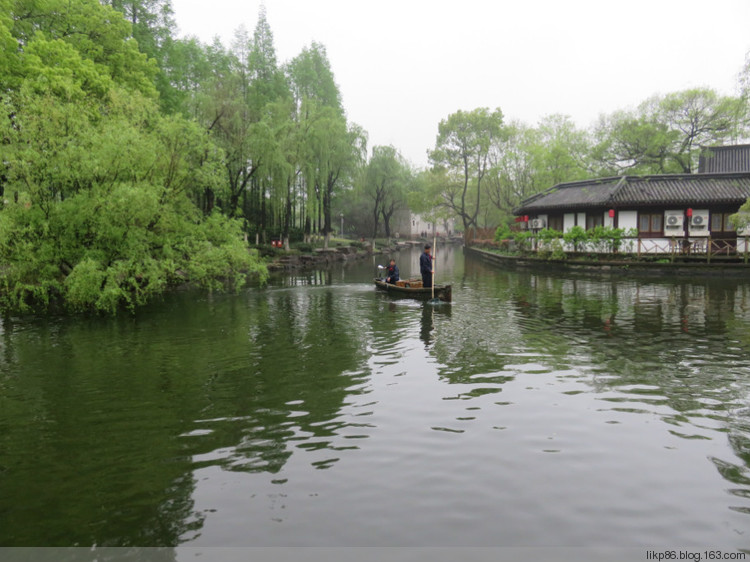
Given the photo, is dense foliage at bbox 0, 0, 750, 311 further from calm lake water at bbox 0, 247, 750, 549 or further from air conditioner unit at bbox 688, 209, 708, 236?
air conditioner unit at bbox 688, 209, 708, 236

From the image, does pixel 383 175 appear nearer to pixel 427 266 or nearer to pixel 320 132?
pixel 320 132

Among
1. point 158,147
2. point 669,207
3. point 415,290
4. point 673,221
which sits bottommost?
point 415,290

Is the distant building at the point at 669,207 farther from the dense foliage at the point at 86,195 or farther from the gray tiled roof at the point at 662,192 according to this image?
the dense foliage at the point at 86,195

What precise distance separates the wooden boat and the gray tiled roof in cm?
2024

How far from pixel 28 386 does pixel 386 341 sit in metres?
7.27

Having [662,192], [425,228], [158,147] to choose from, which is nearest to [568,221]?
[662,192]

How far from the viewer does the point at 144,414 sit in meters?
7.60

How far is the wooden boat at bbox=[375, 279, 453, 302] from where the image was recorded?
18.0 meters

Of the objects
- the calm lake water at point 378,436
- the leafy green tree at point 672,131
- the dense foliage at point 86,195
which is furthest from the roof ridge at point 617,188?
the dense foliage at point 86,195

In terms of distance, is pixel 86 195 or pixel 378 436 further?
pixel 86 195

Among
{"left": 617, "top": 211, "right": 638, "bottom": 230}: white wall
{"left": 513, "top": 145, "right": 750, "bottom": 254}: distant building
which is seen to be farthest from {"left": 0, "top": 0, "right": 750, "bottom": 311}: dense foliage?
{"left": 617, "top": 211, "right": 638, "bottom": 230}: white wall

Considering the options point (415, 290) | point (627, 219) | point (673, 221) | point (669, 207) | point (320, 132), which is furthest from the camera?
point (320, 132)

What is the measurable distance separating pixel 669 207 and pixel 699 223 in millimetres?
2035

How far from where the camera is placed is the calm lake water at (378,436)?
4785 millimetres
